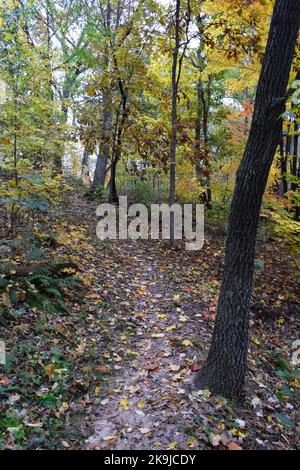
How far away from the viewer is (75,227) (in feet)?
26.6

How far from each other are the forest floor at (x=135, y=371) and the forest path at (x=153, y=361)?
0.04ft

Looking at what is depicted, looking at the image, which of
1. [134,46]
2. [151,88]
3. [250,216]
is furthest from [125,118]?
[250,216]

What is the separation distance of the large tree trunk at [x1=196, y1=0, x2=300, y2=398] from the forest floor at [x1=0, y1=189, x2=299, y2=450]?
1.18 ft

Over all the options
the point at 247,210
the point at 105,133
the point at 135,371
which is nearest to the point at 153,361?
the point at 135,371

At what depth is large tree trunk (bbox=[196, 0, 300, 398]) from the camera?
10.8 feet

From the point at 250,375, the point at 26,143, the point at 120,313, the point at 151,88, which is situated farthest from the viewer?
the point at 151,88

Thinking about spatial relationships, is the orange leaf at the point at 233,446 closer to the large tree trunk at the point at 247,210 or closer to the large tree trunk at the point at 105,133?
the large tree trunk at the point at 247,210

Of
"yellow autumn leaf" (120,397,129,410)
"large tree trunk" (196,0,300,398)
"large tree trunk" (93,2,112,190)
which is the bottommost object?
"yellow autumn leaf" (120,397,129,410)

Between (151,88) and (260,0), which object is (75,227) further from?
(260,0)

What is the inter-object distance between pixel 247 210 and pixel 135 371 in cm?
240

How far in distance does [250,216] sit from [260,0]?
522 centimetres

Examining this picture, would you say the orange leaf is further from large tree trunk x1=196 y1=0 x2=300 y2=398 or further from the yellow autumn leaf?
the yellow autumn leaf

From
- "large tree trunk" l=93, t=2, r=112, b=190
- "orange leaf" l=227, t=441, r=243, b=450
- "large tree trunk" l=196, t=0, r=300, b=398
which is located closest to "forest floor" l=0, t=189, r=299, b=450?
"orange leaf" l=227, t=441, r=243, b=450

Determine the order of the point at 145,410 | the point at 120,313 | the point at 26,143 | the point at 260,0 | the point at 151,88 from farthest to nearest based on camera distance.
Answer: the point at 151,88 → the point at 260,0 → the point at 26,143 → the point at 120,313 → the point at 145,410
